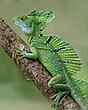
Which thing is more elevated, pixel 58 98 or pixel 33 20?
pixel 33 20

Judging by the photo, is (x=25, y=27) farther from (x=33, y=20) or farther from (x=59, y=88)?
(x=59, y=88)

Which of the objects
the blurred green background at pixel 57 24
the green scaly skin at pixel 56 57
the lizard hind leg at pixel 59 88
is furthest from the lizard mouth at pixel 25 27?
the blurred green background at pixel 57 24

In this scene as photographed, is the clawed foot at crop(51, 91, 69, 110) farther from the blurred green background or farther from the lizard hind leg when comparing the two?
the blurred green background

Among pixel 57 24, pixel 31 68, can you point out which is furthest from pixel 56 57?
pixel 57 24

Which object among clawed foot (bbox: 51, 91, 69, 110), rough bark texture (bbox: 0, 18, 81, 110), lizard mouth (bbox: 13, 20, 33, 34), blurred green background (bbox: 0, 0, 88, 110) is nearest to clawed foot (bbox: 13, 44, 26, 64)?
rough bark texture (bbox: 0, 18, 81, 110)

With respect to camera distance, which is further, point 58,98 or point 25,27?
point 25,27

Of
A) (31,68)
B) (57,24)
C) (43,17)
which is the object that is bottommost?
(57,24)

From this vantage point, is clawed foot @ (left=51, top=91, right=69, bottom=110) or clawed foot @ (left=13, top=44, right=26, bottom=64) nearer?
clawed foot @ (left=51, top=91, right=69, bottom=110)

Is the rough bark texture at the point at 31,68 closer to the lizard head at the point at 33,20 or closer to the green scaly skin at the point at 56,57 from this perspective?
the green scaly skin at the point at 56,57
